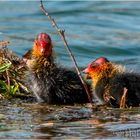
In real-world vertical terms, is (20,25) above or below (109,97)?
above

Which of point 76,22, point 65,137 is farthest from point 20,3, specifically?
point 65,137

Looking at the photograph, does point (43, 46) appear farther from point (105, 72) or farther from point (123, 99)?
point (123, 99)

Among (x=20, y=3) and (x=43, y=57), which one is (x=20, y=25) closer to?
(x=20, y=3)

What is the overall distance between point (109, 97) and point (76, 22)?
905 cm

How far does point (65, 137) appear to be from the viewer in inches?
255

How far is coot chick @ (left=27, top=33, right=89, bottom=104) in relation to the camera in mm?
8281

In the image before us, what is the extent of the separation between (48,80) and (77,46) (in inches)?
229

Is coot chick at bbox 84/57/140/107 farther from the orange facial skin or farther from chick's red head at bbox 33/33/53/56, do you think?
chick's red head at bbox 33/33/53/56

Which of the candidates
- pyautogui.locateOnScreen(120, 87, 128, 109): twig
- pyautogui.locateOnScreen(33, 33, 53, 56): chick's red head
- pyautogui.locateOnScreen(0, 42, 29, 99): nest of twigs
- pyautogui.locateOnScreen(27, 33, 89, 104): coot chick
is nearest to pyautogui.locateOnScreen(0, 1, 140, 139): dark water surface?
pyautogui.locateOnScreen(120, 87, 128, 109): twig

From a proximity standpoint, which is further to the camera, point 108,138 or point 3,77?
point 3,77

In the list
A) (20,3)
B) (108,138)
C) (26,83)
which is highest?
(20,3)

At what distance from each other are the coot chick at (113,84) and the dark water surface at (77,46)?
212 mm

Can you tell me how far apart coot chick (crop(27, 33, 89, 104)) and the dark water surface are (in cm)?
20

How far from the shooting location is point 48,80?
8.28m
